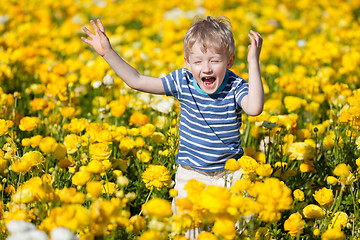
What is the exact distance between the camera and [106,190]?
2.00 m

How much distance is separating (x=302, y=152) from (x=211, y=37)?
88cm

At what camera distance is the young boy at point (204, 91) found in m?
2.02

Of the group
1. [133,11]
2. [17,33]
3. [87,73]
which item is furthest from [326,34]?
[17,33]

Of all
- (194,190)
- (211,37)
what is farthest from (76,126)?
(194,190)

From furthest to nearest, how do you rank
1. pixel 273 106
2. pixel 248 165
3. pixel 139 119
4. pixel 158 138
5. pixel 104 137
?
pixel 273 106, pixel 139 119, pixel 158 138, pixel 104 137, pixel 248 165

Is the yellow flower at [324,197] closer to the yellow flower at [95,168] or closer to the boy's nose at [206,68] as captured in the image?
the boy's nose at [206,68]

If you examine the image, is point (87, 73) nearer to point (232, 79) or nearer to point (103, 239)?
point (232, 79)

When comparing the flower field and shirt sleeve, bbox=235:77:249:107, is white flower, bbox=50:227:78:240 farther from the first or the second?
shirt sleeve, bbox=235:77:249:107

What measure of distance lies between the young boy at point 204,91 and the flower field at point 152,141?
195 mm

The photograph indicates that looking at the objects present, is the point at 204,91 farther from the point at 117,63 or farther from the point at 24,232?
the point at 24,232

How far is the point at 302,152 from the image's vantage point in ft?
7.97

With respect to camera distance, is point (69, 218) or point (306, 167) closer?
point (69, 218)

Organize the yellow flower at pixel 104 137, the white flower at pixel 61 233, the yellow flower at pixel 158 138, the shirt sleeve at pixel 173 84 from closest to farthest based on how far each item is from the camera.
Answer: the white flower at pixel 61 233, the shirt sleeve at pixel 173 84, the yellow flower at pixel 104 137, the yellow flower at pixel 158 138

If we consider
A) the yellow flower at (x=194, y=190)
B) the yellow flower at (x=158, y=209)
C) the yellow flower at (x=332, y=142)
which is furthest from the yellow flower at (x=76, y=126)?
the yellow flower at (x=332, y=142)
